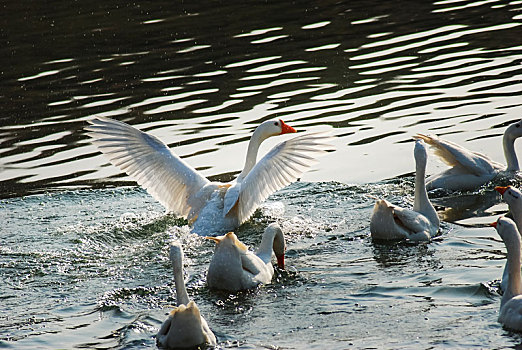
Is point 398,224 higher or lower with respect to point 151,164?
lower

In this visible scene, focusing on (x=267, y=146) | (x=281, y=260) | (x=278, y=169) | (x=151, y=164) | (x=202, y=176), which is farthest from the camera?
(x=267, y=146)

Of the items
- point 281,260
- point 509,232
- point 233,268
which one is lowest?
point 281,260

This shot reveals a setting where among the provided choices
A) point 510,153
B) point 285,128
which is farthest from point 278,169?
point 510,153

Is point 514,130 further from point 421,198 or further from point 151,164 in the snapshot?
point 151,164

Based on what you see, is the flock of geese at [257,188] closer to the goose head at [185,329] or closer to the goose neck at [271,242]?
the goose neck at [271,242]

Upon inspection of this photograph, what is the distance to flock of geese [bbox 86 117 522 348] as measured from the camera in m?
8.80

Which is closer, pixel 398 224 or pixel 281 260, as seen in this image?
pixel 281 260

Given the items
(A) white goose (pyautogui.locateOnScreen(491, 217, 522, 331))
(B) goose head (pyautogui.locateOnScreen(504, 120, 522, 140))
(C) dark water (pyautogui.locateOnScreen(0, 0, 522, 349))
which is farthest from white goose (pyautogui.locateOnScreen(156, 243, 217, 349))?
(B) goose head (pyautogui.locateOnScreen(504, 120, 522, 140))

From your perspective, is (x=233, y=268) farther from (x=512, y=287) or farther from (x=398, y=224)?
(x=512, y=287)

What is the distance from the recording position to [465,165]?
38.2 ft

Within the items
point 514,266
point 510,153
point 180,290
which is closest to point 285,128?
point 510,153

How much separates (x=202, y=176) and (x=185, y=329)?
475 cm

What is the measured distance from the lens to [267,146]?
1460cm

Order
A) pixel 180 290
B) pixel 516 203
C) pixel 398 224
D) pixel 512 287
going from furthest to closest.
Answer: pixel 398 224 < pixel 516 203 < pixel 180 290 < pixel 512 287
